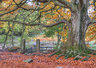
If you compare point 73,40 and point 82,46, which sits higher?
point 73,40

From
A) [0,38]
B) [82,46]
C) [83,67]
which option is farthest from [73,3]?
[0,38]

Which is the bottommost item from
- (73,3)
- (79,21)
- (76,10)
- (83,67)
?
(83,67)

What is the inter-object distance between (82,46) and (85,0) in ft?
11.9

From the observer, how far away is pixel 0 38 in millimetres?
21078

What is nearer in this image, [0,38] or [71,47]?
[71,47]

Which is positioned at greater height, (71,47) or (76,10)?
(76,10)

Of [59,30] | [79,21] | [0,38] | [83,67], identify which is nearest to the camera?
[83,67]

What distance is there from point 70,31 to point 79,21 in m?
1.03

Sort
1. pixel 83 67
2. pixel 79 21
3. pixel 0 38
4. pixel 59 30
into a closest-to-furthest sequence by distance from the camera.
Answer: pixel 83 67, pixel 79 21, pixel 59 30, pixel 0 38

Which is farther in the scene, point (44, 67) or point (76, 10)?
point (76, 10)

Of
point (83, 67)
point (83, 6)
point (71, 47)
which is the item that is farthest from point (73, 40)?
point (83, 67)

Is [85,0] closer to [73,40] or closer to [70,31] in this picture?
[70,31]

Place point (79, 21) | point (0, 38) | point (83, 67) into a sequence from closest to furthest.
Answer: point (83, 67)
point (79, 21)
point (0, 38)

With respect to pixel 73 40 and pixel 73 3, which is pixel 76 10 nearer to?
pixel 73 3
